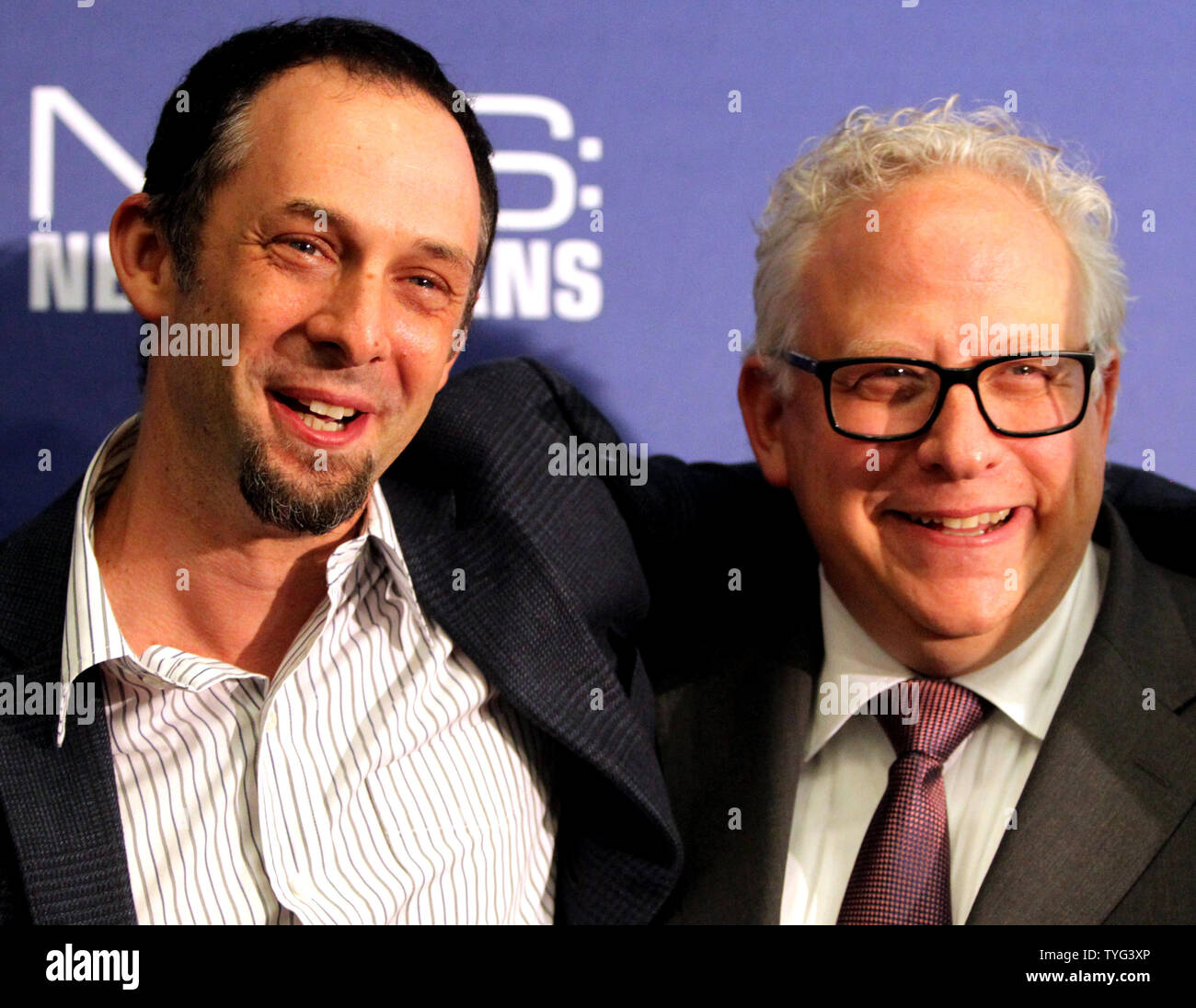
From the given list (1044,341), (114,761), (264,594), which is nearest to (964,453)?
(1044,341)

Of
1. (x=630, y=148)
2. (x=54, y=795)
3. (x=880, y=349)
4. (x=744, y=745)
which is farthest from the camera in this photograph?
(x=630, y=148)

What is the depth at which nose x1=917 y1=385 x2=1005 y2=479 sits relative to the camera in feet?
5.42

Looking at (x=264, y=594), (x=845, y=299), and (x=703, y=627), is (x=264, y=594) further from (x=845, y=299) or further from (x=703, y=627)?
(x=845, y=299)

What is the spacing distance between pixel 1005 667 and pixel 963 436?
368mm

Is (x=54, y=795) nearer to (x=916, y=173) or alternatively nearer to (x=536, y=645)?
(x=536, y=645)

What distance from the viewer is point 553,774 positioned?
181 centimetres

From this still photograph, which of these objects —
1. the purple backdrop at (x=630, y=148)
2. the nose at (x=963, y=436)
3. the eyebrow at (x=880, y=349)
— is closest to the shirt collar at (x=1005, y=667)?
the nose at (x=963, y=436)

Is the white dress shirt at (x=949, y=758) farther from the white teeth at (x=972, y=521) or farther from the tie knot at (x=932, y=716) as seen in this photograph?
the white teeth at (x=972, y=521)

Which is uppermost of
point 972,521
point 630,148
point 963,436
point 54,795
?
point 630,148

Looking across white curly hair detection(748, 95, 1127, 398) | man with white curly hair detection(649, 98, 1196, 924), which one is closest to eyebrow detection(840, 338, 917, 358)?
man with white curly hair detection(649, 98, 1196, 924)

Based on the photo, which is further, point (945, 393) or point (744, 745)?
point (744, 745)

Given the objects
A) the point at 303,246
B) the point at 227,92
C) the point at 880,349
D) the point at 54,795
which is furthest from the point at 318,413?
the point at 880,349

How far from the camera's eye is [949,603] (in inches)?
67.5

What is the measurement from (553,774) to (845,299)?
2.70 feet
